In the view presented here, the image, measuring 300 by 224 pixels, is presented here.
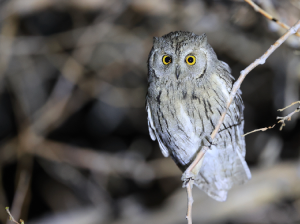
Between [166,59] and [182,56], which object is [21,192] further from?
A: [182,56]

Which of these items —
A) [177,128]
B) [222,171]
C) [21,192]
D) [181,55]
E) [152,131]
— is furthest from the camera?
[21,192]

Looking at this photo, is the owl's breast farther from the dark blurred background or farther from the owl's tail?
the dark blurred background

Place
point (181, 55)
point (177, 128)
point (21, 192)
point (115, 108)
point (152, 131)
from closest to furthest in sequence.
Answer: point (181, 55) < point (177, 128) < point (152, 131) < point (21, 192) < point (115, 108)

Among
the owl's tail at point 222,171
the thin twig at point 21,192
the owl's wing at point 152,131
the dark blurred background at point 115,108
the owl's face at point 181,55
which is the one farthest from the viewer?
the dark blurred background at point 115,108

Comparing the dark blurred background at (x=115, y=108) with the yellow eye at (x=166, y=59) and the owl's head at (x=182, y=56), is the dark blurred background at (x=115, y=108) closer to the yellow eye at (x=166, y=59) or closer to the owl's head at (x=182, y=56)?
the owl's head at (x=182, y=56)

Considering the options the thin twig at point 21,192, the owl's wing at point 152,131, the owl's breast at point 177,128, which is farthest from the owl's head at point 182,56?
the thin twig at point 21,192

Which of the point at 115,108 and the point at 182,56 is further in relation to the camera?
the point at 115,108

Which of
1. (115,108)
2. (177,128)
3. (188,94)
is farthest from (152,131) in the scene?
(115,108)
